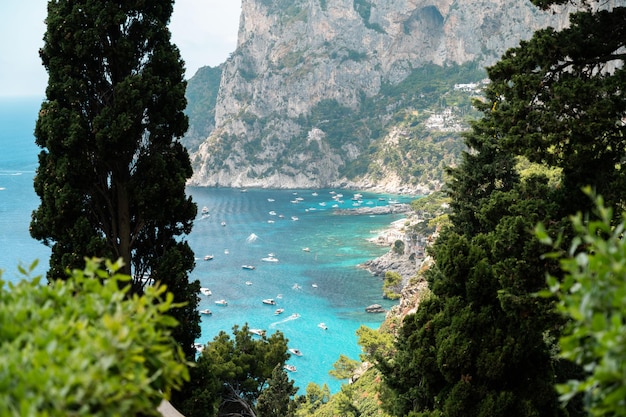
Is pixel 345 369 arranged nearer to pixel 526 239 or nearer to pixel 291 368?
pixel 291 368

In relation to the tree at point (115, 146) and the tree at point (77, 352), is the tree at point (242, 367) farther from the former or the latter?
the tree at point (77, 352)

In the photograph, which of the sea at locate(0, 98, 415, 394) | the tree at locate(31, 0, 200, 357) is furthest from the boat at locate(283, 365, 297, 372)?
the tree at locate(31, 0, 200, 357)

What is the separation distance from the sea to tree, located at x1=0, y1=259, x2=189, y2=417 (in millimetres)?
27893

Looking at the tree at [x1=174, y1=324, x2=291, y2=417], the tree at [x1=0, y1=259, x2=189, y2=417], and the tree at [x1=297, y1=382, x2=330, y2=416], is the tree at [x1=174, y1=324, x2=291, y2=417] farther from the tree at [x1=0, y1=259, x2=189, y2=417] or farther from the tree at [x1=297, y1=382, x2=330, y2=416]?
the tree at [x1=0, y1=259, x2=189, y2=417]

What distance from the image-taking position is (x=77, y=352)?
3.03 m

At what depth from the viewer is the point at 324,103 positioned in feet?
586

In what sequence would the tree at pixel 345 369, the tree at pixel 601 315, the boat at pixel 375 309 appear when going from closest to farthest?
1. the tree at pixel 601 315
2. the tree at pixel 345 369
3. the boat at pixel 375 309

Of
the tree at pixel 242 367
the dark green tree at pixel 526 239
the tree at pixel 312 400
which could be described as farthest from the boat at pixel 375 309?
the dark green tree at pixel 526 239

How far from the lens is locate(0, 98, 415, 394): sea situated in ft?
183

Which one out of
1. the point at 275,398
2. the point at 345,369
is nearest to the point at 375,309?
the point at 345,369

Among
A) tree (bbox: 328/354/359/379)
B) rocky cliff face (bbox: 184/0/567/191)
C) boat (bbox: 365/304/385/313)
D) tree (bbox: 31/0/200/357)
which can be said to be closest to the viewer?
tree (bbox: 31/0/200/357)

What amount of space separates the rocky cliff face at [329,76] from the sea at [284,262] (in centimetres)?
2852

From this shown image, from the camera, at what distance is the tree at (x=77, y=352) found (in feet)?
9.40

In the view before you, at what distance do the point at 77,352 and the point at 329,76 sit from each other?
181 metres
